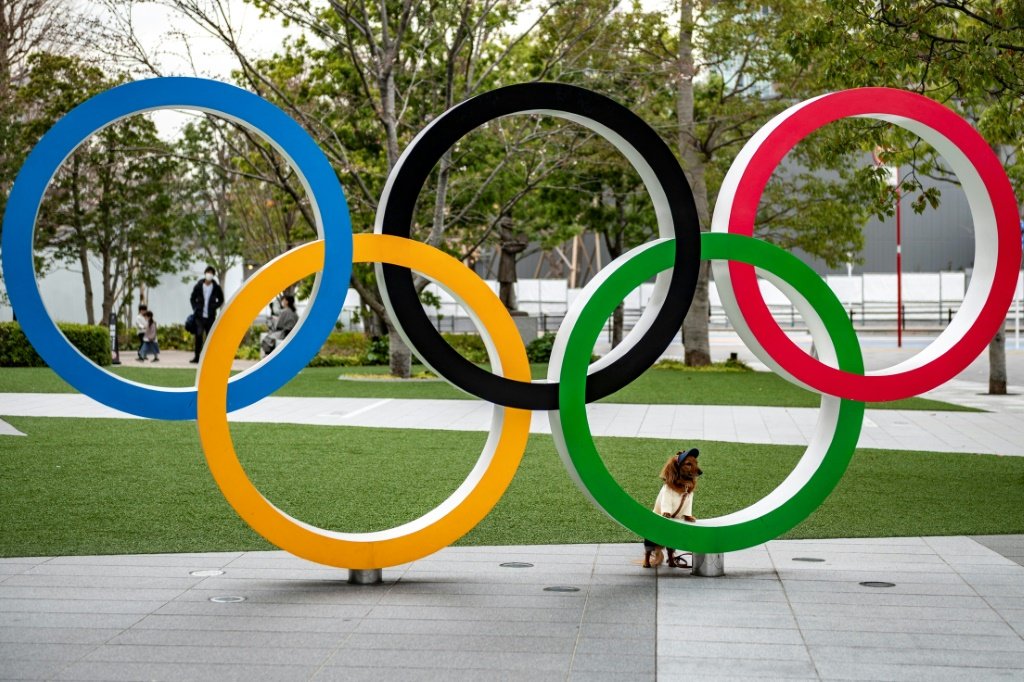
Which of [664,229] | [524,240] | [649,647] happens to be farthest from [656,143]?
[524,240]

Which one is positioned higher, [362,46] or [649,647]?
[362,46]

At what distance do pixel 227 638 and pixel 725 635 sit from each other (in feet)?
8.54

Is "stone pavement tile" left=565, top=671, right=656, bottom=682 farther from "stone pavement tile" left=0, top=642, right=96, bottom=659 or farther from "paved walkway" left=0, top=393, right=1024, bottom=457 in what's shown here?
"paved walkway" left=0, top=393, right=1024, bottom=457

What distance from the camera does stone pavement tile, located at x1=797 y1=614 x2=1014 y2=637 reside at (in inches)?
243

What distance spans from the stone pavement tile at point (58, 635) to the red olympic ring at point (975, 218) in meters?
4.14

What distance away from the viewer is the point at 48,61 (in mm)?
29875

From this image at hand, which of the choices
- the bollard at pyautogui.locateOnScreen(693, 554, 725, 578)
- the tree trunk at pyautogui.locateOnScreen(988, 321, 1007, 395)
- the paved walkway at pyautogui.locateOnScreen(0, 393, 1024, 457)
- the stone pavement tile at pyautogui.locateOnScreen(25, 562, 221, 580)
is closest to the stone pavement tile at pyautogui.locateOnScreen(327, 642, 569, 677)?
the bollard at pyautogui.locateOnScreen(693, 554, 725, 578)

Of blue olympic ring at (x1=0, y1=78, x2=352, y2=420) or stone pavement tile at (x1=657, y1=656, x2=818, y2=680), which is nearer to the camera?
stone pavement tile at (x1=657, y1=656, x2=818, y2=680)

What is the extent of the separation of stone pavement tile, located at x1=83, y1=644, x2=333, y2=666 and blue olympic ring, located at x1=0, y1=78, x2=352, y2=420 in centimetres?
140

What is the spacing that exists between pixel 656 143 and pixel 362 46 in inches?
795

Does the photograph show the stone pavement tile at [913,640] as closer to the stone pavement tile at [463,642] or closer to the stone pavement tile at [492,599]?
the stone pavement tile at [463,642]

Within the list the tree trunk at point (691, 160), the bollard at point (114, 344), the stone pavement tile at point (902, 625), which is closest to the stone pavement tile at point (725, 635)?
the stone pavement tile at point (902, 625)

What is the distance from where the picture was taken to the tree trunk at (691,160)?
2456cm

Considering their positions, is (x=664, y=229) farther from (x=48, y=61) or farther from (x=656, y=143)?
(x=48, y=61)
